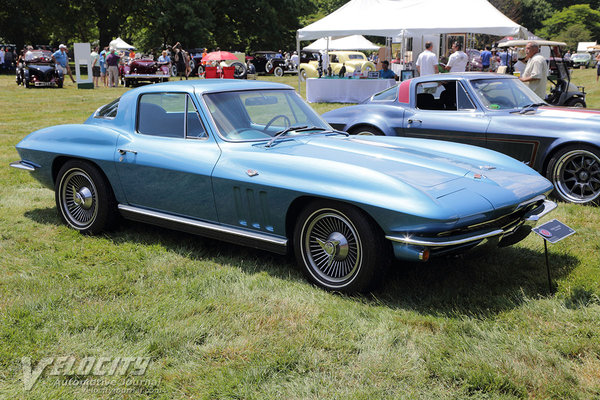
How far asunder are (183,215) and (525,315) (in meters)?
2.42

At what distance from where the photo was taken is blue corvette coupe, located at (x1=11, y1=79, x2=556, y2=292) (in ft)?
11.1

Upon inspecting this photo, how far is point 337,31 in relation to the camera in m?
15.5

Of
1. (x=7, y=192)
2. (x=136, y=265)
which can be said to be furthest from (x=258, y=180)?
(x=7, y=192)

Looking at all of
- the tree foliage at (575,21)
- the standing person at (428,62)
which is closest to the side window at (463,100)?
the standing person at (428,62)

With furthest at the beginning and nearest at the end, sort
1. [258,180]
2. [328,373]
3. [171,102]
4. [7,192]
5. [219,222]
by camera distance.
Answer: [7,192] < [171,102] < [219,222] < [258,180] < [328,373]

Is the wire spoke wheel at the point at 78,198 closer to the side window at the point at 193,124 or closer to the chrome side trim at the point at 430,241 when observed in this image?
the side window at the point at 193,124

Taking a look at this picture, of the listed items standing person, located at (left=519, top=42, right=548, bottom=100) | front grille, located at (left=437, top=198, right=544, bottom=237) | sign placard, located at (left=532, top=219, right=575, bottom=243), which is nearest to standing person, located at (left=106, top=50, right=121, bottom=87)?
standing person, located at (left=519, top=42, right=548, bottom=100)

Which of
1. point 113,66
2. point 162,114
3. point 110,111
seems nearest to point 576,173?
point 162,114

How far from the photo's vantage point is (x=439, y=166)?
3924 mm

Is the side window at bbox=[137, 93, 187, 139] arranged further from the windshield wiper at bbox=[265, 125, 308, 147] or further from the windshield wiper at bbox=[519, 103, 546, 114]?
the windshield wiper at bbox=[519, 103, 546, 114]

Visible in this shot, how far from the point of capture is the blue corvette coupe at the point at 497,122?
5.87 m

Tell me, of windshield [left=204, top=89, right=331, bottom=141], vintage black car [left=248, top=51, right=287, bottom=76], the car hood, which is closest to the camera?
the car hood

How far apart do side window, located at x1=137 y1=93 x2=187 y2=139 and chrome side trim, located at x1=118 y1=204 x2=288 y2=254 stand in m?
0.63

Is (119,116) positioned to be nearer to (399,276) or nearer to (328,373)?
(399,276)
